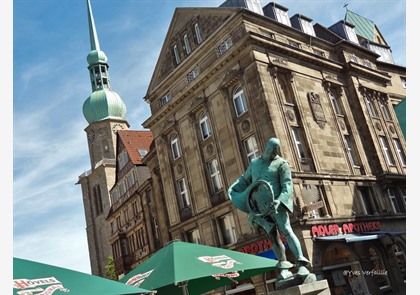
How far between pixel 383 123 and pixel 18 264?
29.9 m

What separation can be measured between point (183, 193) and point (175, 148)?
3295 millimetres

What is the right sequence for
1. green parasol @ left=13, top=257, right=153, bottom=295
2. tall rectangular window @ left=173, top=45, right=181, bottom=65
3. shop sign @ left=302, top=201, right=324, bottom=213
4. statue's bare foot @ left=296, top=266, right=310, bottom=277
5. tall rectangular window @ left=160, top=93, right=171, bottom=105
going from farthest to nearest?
tall rectangular window @ left=160, top=93, right=171, bottom=105 → tall rectangular window @ left=173, top=45, right=181, bottom=65 → shop sign @ left=302, top=201, right=324, bottom=213 → statue's bare foot @ left=296, top=266, right=310, bottom=277 → green parasol @ left=13, top=257, right=153, bottom=295

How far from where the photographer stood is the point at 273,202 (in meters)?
6.45

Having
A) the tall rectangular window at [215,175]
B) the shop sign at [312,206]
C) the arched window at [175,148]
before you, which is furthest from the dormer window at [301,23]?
the shop sign at [312,206]

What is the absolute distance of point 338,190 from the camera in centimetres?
2430

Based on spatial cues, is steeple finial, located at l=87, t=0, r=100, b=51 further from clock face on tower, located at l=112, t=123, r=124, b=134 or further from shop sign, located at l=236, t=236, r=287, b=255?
shop sign, located at l=236, t=236, r=287, b=255

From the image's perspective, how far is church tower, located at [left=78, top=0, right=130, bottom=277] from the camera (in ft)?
224

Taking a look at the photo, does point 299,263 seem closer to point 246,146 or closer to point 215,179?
point 246,146

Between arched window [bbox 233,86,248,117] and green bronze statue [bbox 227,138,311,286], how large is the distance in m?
18.3

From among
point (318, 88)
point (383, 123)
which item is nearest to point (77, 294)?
point (318, 88)

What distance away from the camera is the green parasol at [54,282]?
5.21 meters

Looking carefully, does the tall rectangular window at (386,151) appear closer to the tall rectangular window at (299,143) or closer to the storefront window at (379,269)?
the storefront window at (379,269)

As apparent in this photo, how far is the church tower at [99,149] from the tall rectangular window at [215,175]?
1716 inches

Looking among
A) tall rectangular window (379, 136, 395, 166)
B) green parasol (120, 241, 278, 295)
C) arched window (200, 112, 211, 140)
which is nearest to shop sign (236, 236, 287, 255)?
arched window (200, 112, 211, 140)
